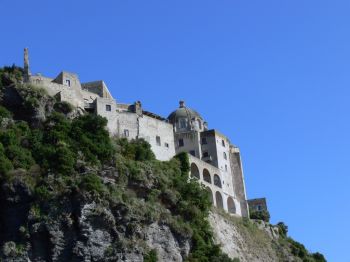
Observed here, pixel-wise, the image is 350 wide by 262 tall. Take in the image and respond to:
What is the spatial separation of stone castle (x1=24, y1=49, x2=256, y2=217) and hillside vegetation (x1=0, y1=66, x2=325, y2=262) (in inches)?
80.0

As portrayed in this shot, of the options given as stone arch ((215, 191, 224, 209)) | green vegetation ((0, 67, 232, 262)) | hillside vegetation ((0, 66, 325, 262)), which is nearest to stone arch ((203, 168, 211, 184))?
stone arch ((215, 191, 224, 209))

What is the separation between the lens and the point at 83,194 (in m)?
56.9

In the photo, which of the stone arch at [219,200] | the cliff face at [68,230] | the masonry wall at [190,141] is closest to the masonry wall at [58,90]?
the cliff face at [68,230]

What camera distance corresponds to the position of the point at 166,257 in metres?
59.8

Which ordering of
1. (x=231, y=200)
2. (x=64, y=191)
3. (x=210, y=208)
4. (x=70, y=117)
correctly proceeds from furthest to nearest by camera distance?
(x=231, y=200), (x=210, y=208), (x=70, y=117), (x=64, y=191)

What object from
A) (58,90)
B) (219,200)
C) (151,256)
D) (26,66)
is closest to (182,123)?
(219,200)

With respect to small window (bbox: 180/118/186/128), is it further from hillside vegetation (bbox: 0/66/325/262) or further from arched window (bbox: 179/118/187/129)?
hillside vegetation (bbox: 0/66/325/262)

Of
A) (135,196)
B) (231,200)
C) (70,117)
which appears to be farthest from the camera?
(231,200)

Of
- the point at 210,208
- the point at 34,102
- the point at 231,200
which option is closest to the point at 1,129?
the point at 34,102

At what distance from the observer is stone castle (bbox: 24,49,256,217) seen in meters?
67.9

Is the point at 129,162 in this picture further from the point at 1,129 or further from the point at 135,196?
the point at 1,129

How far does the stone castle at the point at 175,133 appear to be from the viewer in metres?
67.9

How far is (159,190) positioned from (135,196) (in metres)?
2.73

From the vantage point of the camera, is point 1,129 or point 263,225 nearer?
point 1,129
